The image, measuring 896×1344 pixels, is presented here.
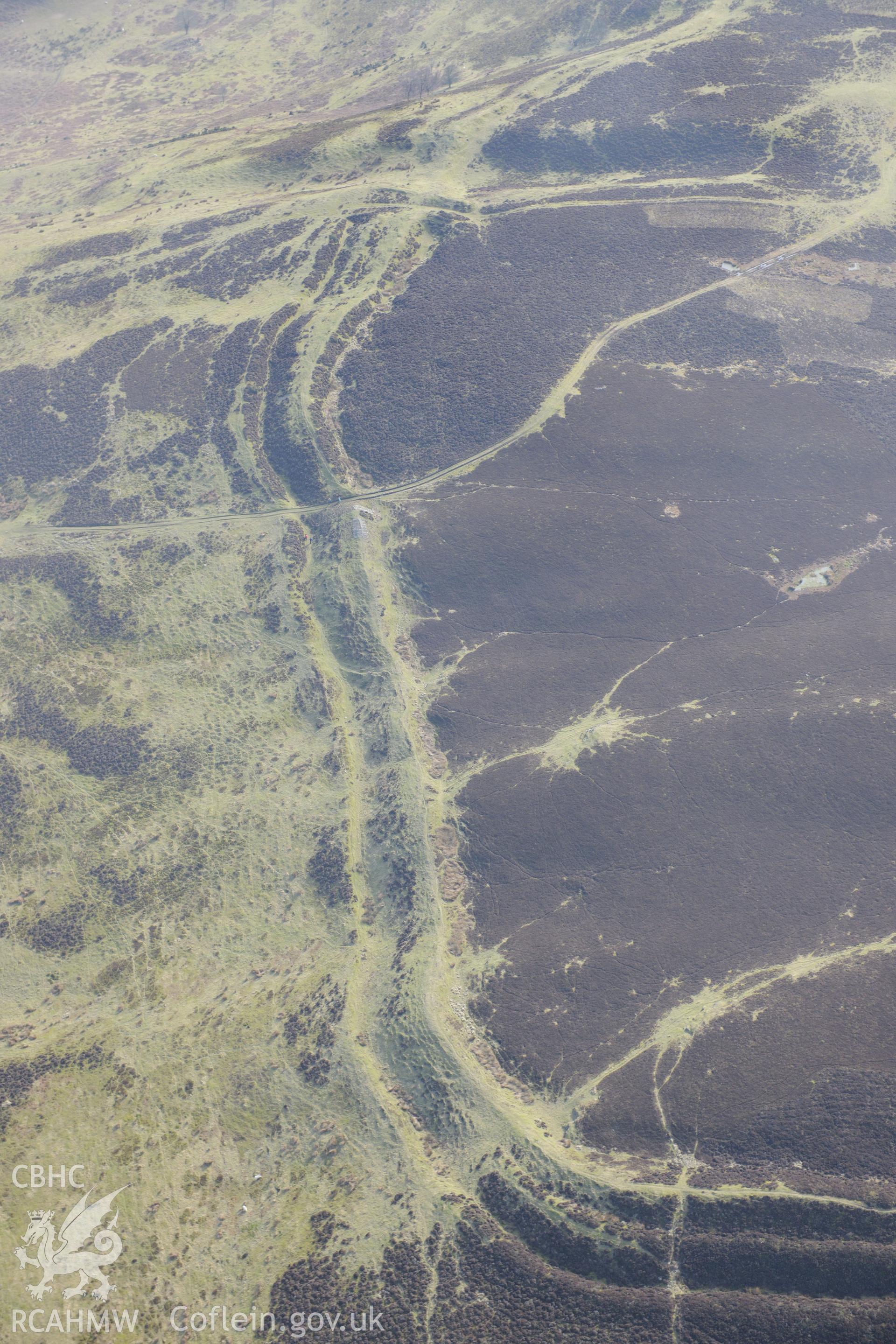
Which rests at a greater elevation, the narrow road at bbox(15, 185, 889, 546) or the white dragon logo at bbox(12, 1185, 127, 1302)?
the narrow road at bbox(15, 185, 889, 546)

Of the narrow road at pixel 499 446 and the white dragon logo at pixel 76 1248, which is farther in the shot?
the narrow road at pixel 499 446

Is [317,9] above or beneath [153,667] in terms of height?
above

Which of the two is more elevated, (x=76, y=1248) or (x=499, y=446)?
(x=499, y=446)

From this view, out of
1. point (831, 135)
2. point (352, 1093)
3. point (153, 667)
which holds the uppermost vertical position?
point (831, 135)

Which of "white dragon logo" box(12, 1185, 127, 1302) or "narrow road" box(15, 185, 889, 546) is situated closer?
"white dragon logo" box(12, 1185, 127, 1302)

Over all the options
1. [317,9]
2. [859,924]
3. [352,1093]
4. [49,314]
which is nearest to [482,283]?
[49,314]

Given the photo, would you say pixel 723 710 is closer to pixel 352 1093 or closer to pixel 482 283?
pixel 352 1093

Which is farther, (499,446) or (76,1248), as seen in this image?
(499,446)

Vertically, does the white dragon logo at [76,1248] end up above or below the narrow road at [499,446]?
below
